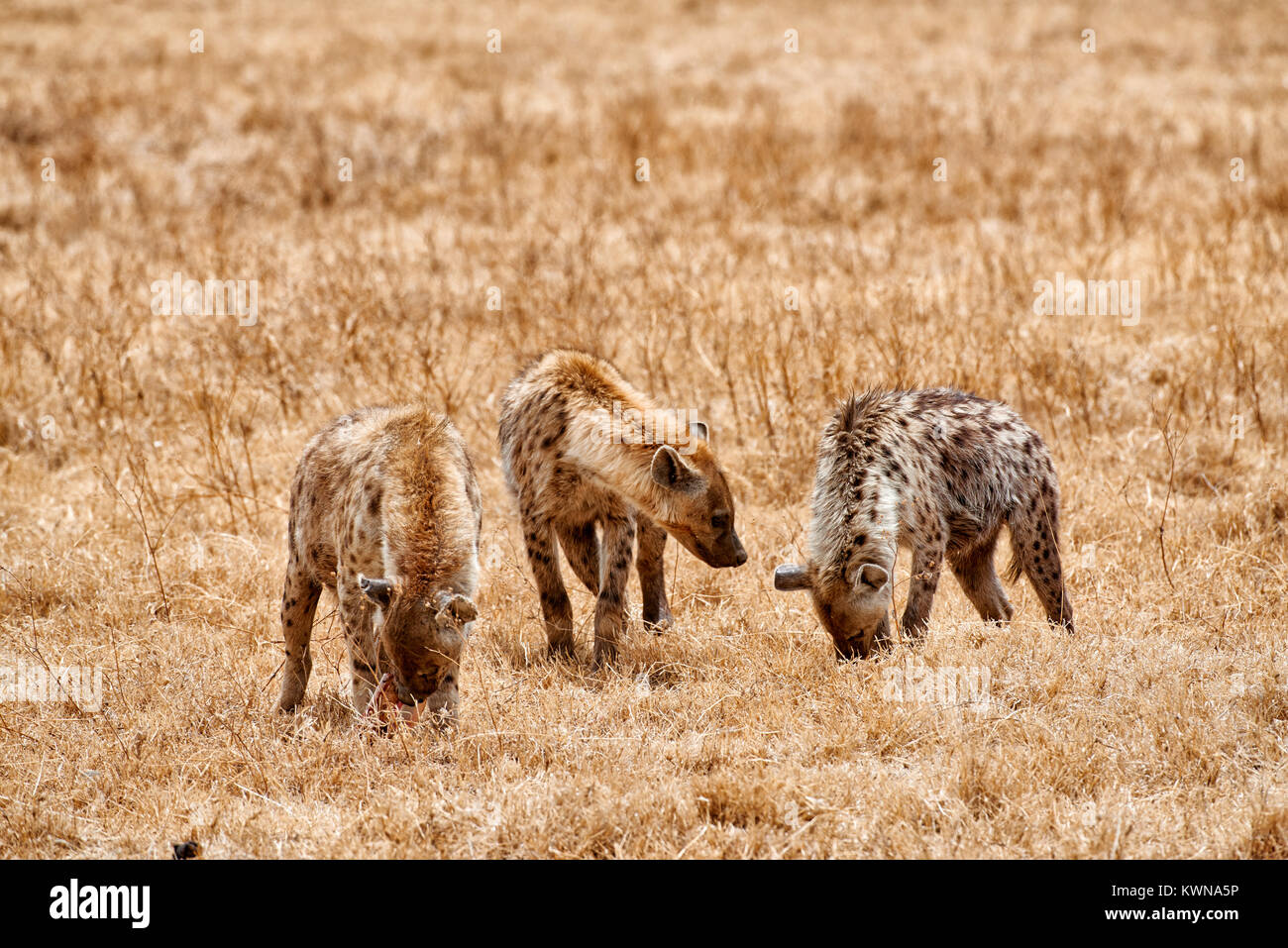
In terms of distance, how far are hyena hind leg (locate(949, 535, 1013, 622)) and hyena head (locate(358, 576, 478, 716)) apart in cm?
285

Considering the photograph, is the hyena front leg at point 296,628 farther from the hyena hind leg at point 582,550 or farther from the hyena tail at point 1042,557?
the hyena tail at point 1042,557

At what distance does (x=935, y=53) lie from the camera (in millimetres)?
20938

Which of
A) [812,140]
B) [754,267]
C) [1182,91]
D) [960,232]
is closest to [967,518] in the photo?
[754,267]

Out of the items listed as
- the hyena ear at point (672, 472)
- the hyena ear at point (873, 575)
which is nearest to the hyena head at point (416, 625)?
the hyena ear at point (672, 472)

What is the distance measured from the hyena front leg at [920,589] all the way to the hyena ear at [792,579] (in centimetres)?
56

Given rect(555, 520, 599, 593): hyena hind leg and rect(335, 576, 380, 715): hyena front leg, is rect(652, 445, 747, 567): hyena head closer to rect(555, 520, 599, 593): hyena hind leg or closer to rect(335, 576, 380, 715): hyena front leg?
rect(555, 520, 599, 593): hyena hind leg

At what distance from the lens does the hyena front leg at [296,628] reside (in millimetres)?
5918

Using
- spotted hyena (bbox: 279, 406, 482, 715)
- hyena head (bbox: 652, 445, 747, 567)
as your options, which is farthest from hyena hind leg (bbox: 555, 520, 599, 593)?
spotted hyena (bbox: 279, 406, 482, 715)

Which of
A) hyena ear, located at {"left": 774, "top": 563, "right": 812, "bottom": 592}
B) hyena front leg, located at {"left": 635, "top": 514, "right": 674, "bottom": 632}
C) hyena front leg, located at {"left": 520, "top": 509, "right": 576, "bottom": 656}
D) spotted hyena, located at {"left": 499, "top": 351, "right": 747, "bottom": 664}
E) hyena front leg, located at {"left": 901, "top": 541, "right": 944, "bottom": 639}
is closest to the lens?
hyena ear, located at {"left": 774, "top": 563, "right": 812, "bottom": 592}

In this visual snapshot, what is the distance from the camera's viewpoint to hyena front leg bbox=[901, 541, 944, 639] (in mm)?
6125

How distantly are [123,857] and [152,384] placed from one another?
582 cm

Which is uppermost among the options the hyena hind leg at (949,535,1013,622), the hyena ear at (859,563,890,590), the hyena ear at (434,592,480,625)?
the hyena ear at (434,592,480,625)

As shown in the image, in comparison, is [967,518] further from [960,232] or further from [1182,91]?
[1182,91]

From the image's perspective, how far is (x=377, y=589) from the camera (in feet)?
16.0
